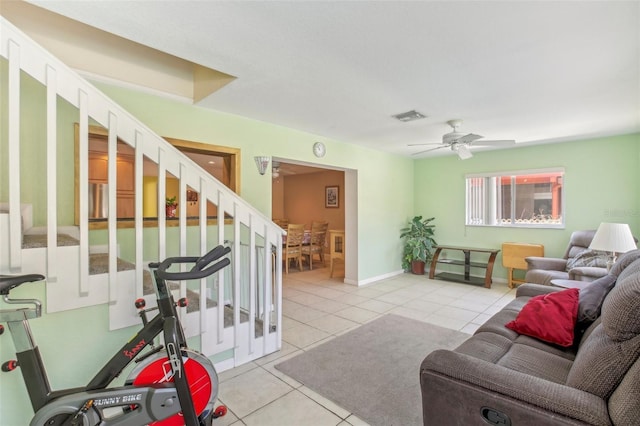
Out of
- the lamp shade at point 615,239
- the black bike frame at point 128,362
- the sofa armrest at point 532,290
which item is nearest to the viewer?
the black bike frame at point 128,362

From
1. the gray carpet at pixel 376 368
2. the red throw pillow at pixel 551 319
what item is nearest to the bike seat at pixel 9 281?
the gray carpet at pixel 376 368

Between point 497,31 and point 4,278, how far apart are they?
2937mm

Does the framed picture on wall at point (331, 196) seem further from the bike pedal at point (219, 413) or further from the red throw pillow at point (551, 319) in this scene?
the bike pedal at point (219, 413)

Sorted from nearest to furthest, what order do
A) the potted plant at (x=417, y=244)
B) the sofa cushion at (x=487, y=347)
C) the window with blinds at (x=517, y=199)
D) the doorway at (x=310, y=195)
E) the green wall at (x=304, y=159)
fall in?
the sofa cushion at (x=487, y=347) → the green wall at (x=304, y=159) → the window with blinds at (x=517, y=199) → the potted plant at (x=417, y=244) → the doorway at (x=310, y=195)

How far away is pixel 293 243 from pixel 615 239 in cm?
511

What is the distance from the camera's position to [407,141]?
16.4ft

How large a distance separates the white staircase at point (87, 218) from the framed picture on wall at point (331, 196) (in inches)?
206

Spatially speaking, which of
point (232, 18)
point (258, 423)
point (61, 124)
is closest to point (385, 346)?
point (258, 423)

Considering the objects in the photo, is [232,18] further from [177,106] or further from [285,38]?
[177,106]

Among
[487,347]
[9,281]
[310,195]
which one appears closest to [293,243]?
[310,195]

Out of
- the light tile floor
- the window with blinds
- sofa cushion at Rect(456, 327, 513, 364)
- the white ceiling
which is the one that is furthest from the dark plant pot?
sofa cushion at Rect(456, 327, 513, 364)

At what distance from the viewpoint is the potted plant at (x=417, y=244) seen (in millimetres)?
6055

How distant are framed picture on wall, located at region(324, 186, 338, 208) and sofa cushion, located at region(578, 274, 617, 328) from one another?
6279mm

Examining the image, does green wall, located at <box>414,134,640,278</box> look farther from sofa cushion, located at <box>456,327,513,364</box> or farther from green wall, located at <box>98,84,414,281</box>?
sofa cushion, located at <box>456,327,513,364</box>
